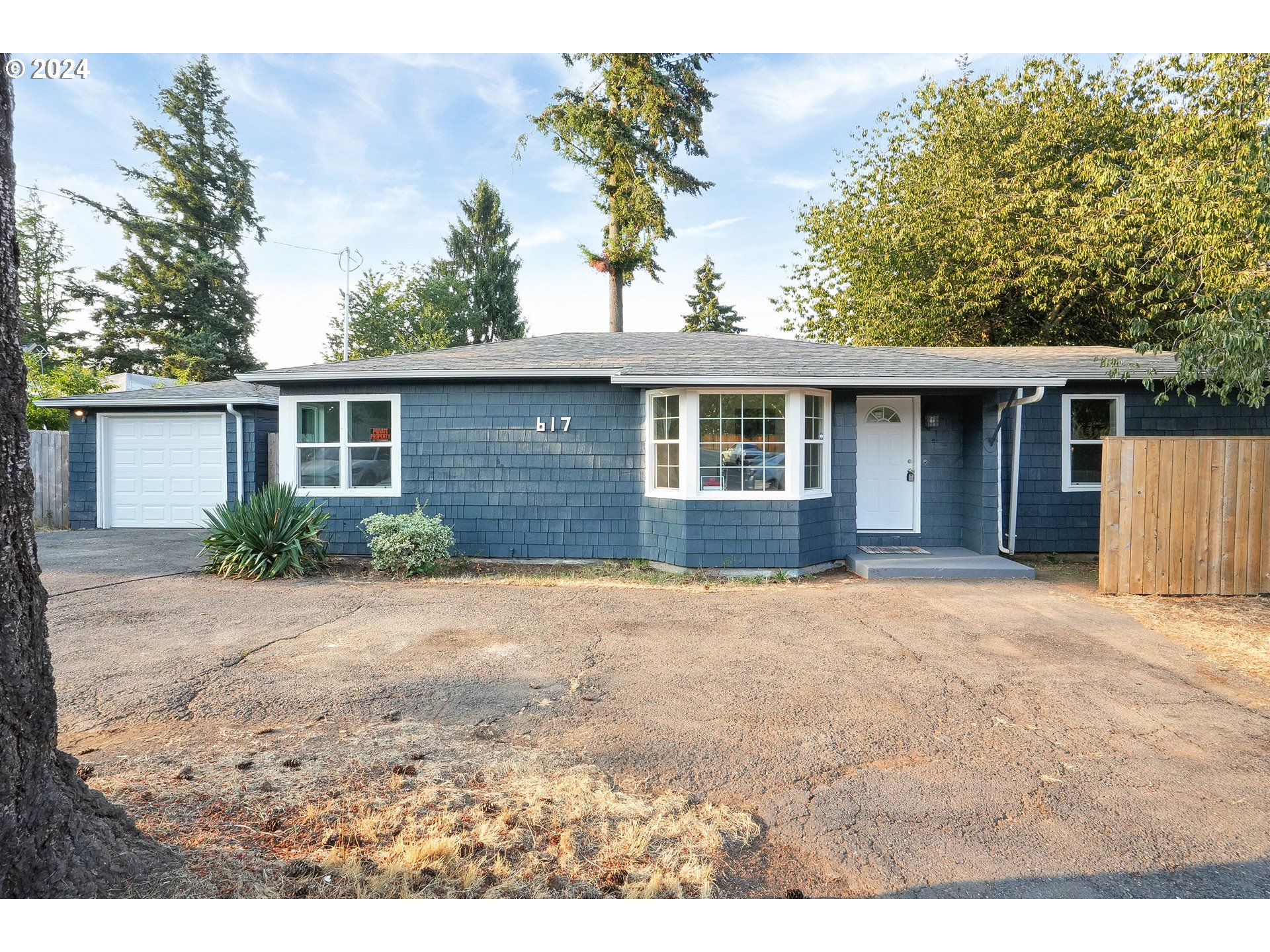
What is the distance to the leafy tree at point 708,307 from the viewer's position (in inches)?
1410

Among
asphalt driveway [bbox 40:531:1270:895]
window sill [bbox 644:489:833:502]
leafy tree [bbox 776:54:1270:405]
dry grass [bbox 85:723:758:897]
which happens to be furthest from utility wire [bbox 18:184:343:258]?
dry grass [bbox 85:723:758:897]

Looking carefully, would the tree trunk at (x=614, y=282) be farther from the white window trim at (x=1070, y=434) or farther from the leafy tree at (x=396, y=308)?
the leafy tree at (x=396, y=308)

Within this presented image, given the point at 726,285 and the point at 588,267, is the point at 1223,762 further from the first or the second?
the point at 726,285

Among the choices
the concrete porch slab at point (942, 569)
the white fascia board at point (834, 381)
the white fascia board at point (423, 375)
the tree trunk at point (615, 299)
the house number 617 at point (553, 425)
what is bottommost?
the concrete porch slab at point (942, 569)

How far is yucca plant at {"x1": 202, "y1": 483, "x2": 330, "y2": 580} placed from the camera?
797 cm

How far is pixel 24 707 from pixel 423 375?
281 inches

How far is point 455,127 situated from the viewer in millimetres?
17641

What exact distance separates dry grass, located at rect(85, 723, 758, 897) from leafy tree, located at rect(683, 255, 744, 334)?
1340 inches

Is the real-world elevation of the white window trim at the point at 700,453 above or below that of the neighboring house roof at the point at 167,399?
below

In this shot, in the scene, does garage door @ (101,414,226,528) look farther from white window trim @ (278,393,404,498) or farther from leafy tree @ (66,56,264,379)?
leafy tree @ (66,56,264,379)

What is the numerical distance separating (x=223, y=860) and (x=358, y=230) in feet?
94.1

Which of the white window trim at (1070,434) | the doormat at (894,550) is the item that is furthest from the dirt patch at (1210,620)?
the white window trim at (1070,434)

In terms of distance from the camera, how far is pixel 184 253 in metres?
24.2

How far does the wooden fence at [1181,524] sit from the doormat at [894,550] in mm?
2168
